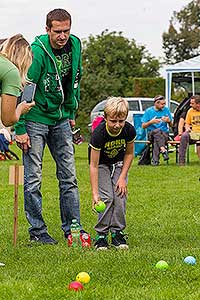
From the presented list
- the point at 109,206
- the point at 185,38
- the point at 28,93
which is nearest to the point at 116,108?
the point at 28,93

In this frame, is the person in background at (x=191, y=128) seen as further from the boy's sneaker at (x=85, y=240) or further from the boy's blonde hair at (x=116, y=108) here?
the boy's blonde hair at (x=116, y=108)

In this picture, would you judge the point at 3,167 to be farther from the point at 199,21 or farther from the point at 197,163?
the point at 199,21

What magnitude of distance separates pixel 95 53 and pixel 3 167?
26496 millimetres

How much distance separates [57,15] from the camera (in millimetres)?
6871

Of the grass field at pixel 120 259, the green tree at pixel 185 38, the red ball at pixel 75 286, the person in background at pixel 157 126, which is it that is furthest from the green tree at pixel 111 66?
the red ball at pixel 75 286

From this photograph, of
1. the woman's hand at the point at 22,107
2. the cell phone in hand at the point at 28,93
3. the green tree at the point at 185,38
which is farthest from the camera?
the green tree at the point at 185,38

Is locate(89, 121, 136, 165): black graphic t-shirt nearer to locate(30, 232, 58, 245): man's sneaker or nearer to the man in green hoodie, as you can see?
the man in green hoodie

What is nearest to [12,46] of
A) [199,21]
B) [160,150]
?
[160,150]

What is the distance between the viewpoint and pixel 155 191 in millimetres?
11625

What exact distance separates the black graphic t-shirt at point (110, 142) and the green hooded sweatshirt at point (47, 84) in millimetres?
506

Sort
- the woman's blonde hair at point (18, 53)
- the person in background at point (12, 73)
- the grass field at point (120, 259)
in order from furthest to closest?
the woman's blonde hair at point (18, 53) → the person in background at point (12, 73) → the grass field at point (120, 259)

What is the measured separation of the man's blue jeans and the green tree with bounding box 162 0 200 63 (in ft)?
173

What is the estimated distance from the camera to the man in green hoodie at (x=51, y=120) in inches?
279

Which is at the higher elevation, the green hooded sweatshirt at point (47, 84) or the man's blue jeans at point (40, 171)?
the green hooded sweatshirt at point (47, 84)
